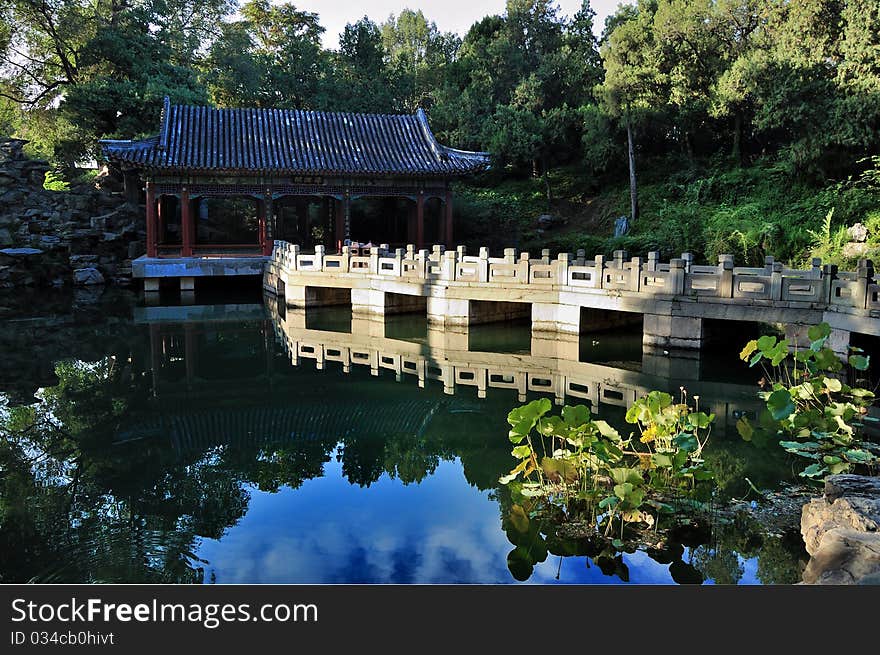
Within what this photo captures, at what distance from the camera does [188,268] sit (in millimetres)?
23641

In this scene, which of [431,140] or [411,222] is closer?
[431,140]

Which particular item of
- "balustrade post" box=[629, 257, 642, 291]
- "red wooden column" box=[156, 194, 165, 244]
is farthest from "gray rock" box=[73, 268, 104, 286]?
"balustrade post" box=[629, 257, 642, 291]

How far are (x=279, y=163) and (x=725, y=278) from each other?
14884 millimetres

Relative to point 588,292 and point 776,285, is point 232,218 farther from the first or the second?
point 776,285

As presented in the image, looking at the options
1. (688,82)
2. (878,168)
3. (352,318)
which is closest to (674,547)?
(352,318)

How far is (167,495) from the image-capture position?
835 centimetres

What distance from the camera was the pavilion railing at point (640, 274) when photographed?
13.0 metres

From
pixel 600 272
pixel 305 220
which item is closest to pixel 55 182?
pixel 305 220

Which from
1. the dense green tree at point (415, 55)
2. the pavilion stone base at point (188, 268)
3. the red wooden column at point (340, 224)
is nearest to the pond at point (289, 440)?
the pavilion stone base at point (188, 268)

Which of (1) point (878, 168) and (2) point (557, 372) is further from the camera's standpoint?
(1) point (878, 168)

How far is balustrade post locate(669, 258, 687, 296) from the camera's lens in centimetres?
1466

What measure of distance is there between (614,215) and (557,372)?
16.6 m
